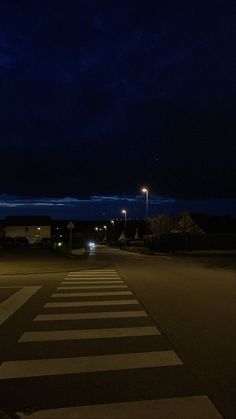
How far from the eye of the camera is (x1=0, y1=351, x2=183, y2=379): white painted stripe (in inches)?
293

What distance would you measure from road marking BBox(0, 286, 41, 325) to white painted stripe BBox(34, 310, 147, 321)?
79cm

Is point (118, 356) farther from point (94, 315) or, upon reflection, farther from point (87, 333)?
point (94, 315)

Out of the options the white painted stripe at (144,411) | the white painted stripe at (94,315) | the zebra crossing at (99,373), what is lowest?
the white painted stripe at (144,411)

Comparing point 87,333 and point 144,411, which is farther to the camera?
point 87,333

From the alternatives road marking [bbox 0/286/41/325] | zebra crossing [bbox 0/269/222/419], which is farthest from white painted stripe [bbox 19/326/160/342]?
road marking [bbox 0/286/41/325]

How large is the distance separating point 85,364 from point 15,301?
7357mm

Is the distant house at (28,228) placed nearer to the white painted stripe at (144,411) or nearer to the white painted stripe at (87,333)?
the white painted stripe at (87,333)

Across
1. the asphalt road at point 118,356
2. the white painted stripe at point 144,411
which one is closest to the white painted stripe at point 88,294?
the asphalt road at point 118,356

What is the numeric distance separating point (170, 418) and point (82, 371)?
210 cm

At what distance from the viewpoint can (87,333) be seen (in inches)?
405

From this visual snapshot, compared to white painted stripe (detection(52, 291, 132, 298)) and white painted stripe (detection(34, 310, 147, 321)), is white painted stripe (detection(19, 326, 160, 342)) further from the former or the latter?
white painted stripe (detection(52, 291, 132, 298))

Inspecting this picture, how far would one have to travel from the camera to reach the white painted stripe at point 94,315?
39.6ft

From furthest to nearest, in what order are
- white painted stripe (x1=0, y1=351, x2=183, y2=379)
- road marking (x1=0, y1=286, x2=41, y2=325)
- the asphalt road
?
road marking (x1=0, y1=286, x2=41, y2=325) → white painted stripe (x1=0, y1=351, x2=183, y2=379) → the asphalt road

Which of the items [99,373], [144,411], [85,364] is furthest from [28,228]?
[144,411]
